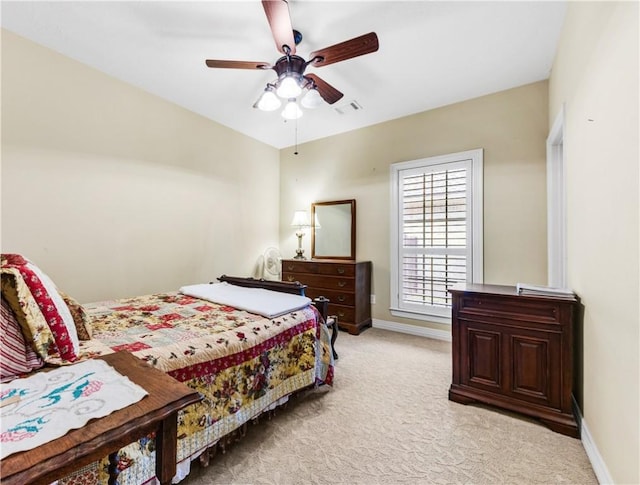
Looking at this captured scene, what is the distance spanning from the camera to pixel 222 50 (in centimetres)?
247

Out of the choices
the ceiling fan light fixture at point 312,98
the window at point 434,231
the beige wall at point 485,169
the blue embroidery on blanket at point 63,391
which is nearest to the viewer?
the blue embroidery on blanket at point 63,391

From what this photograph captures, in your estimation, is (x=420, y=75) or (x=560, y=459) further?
(x=420, y=75)

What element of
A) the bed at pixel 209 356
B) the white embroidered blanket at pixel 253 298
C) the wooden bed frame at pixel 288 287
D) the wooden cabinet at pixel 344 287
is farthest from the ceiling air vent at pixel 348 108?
the bed at pixel 209 356

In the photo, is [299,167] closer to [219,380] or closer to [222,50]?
[222,50]

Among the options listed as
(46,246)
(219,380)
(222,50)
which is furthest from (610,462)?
(46,246)

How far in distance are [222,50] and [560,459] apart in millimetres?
3606

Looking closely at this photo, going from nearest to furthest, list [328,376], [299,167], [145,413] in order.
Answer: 1. [145,413]
2. [328,376]
3. [299,167]

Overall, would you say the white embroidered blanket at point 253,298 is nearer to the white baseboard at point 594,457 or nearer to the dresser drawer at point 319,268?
the dresser drawer at point 319,268

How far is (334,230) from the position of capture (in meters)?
4.30

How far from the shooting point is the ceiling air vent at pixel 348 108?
3.38 meters

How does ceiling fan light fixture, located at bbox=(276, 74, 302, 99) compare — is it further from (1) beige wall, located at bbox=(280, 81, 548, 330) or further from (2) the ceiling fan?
(1) beige wall, located at bbox=(280, 81, 548, 330)

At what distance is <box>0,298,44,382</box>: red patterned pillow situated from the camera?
3.24ft

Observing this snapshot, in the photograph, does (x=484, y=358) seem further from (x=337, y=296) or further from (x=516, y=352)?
(x=337, y=296)

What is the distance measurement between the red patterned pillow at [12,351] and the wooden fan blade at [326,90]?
2.23 metres
